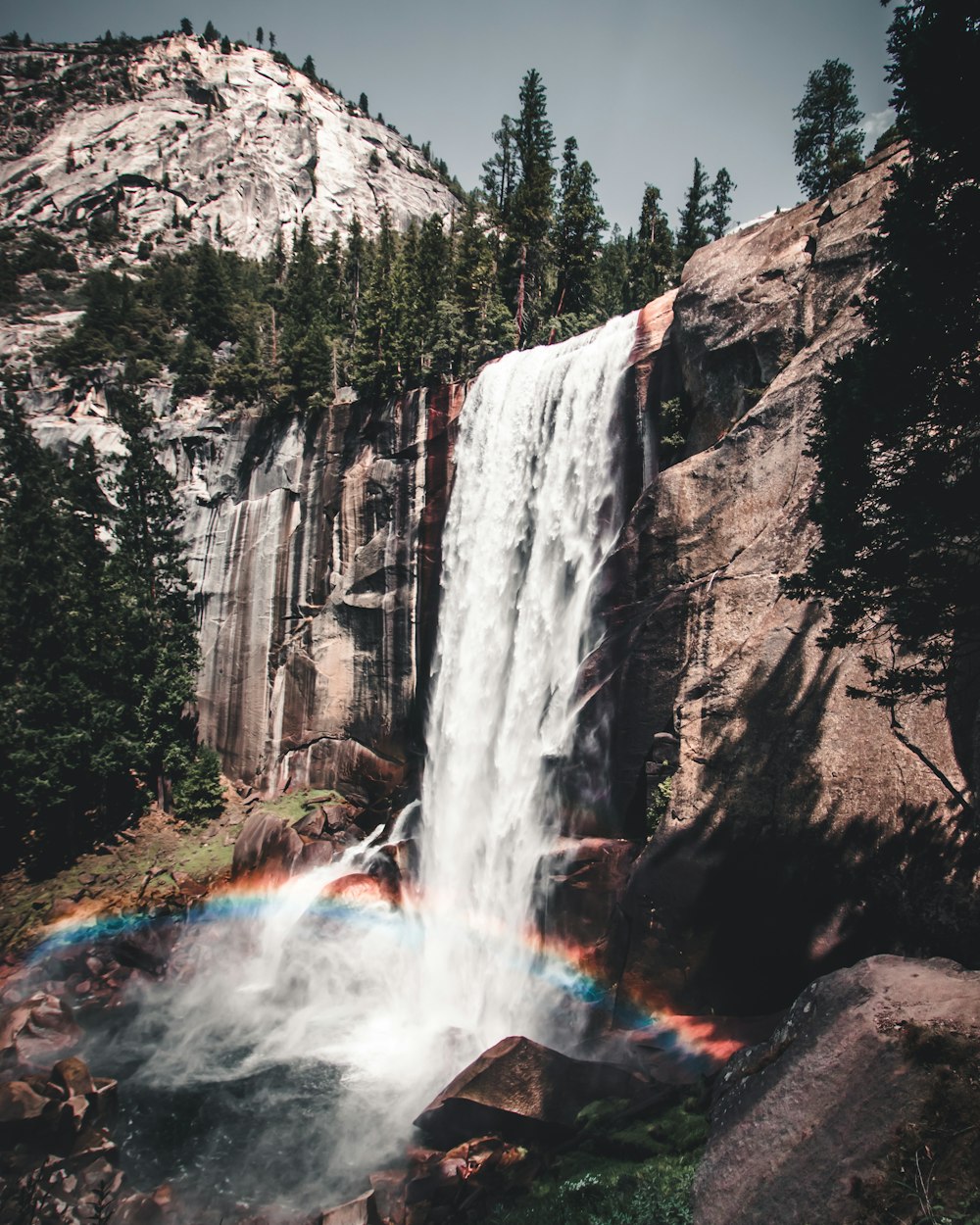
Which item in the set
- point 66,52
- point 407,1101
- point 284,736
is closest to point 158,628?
point 284,736

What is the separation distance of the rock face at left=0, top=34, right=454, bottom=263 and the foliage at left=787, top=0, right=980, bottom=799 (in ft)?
316

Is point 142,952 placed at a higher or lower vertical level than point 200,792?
lower

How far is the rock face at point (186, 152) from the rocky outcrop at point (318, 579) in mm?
66597

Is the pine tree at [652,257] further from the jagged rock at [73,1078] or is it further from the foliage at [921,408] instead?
the jagged rock at [73,1078]

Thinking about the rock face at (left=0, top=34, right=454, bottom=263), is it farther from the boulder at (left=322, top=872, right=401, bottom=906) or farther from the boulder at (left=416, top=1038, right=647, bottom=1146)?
the boulder at (left=416, top=1038, right=647, bottom=1146)

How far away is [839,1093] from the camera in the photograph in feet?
25.2

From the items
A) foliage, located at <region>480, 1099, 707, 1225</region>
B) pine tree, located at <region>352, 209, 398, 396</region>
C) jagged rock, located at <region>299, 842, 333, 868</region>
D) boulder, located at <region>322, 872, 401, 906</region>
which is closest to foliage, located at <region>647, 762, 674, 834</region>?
foliage, located at <region>480, 1099, 707, 1225</region>

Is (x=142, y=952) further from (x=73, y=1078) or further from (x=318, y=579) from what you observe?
(x=318, y=579)

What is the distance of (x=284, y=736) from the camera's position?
108ft

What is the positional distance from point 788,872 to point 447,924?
1308 cm

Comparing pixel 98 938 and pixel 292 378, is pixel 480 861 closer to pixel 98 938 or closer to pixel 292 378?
pixel 98 938

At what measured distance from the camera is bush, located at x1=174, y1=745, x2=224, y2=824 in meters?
31.5

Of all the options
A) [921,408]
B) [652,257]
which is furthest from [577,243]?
[921,408]

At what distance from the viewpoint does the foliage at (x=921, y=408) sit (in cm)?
943
